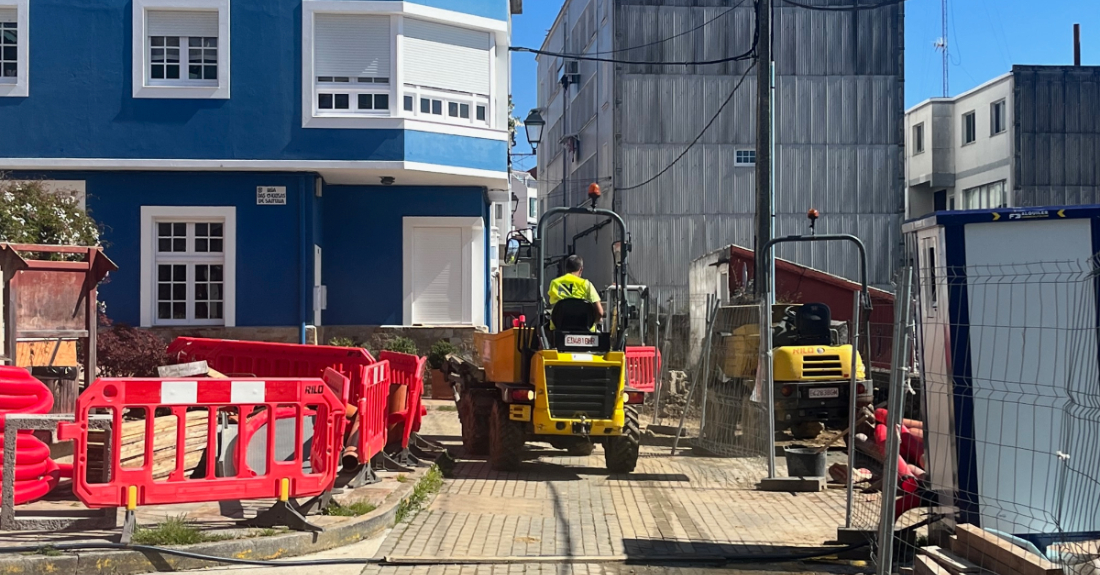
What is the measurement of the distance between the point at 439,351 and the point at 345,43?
19.2 ft

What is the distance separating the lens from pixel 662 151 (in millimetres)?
34656

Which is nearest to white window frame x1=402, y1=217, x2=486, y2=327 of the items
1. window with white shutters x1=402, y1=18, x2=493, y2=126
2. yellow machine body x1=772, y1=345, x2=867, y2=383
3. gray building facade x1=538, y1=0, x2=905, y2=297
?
window with white shutters x1=402, y1=18, x2=493, y2=126

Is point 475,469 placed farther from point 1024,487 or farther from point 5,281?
point 1024,487

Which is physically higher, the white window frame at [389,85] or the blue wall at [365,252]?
the white window frame at [389,85]

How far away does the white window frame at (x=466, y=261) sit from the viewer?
20438mm

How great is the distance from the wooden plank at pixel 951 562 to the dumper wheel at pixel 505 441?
5838mm

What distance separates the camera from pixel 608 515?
9242mm

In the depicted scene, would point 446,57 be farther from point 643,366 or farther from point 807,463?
point 807,463

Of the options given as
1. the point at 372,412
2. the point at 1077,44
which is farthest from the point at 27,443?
the point at 1077,44

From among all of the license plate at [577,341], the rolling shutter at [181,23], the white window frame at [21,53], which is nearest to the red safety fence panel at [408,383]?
the license plate at [577,341]

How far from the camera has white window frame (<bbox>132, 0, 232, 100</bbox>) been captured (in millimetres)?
18375

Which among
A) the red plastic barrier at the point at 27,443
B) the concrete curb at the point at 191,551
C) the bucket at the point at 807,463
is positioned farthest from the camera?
the bucket at the point at 807,463

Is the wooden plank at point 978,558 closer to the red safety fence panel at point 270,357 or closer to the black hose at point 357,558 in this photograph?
the black hose at point 357,558

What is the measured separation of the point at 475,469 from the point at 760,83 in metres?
6.72
